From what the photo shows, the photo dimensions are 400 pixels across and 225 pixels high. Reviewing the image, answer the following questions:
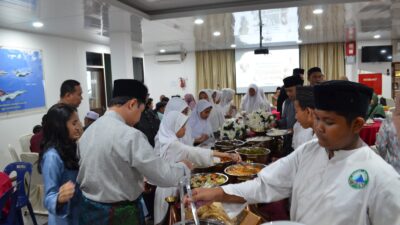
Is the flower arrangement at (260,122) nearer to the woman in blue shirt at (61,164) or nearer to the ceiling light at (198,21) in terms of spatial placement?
the ceiling light at (198,21)

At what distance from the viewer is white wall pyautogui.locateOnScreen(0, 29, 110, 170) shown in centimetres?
507

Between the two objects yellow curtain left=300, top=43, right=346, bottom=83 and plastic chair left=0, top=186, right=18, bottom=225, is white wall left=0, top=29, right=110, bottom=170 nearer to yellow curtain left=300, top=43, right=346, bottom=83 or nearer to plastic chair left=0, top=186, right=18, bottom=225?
plastic chair left=0, top=186, right=18, bottom=225

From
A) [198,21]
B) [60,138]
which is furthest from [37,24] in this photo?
[60,138]

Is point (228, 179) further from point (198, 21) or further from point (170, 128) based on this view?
point (198, 21)

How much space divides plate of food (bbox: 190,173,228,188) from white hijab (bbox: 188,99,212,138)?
1.63 m

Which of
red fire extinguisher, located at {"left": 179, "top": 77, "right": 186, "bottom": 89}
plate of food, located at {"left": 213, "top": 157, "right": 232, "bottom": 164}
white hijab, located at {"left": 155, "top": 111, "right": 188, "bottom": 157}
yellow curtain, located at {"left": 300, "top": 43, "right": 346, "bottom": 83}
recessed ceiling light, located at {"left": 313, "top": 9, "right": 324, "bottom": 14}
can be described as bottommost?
plate of food, located at {"left": 213, "top": 157, "right": 232, "bottom": 164}

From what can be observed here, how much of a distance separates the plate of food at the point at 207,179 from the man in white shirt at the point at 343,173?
89 cm

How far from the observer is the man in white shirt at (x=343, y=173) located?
0.87m

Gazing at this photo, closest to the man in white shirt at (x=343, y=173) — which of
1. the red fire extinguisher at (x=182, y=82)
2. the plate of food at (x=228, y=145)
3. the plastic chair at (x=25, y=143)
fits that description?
the plate of food at (x=228, y=145)

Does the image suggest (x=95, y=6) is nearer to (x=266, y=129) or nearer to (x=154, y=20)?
(x=154, y=20)

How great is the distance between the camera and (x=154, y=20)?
15.4 feet

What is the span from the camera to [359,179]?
912 millimetres

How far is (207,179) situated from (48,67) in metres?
5.07

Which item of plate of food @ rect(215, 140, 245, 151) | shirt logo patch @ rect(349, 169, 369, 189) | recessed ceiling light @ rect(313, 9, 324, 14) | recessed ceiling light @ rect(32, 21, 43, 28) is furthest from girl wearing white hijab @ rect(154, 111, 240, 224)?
recessed ceiling light @ rect(32, 21, 43, 28)
